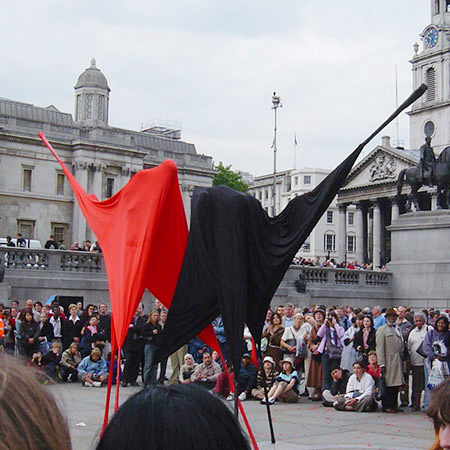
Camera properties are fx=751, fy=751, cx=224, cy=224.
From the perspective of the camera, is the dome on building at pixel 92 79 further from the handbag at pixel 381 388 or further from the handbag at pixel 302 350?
the handbag at pixel 381 388

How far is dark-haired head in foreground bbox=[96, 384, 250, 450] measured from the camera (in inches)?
59.9

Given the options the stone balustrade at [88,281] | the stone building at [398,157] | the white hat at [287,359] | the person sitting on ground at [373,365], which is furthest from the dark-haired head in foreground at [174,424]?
the stone building at [398,157]

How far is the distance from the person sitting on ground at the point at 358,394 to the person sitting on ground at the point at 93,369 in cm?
544

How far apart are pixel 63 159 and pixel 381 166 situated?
33.0 metres

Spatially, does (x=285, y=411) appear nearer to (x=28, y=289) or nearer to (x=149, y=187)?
(x=149, y=187)

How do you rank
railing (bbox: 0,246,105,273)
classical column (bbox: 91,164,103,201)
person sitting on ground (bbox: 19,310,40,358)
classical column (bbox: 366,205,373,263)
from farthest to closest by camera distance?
classical column (bbox: 366,205,373,263), classical column (bbox: 91,164,103,201), railing (bbox: 0,246,105,273), person sitting on ground (bbox: 19,310,40,358)

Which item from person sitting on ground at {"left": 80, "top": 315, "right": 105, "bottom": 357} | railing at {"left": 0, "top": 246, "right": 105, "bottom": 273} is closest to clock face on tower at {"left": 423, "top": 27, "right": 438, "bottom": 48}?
railing at {"left": 0, "top": 246, "right": 105, "bottom": 273}

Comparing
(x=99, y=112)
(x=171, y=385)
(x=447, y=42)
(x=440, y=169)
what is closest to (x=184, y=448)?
(x=171, y=385)

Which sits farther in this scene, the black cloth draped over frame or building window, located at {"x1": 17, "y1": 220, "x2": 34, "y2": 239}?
building window, located at {"x1": 17, "y1": 220, "x2": 34, "y2": 239}

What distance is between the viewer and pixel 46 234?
59531 mm

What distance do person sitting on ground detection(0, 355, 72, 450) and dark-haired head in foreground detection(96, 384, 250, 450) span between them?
0.55 ft

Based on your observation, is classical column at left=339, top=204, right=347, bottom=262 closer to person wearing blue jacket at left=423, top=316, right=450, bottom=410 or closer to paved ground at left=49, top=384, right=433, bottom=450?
paved ground at left=49, top=384, right=433, bottom=450

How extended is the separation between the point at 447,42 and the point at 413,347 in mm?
76254

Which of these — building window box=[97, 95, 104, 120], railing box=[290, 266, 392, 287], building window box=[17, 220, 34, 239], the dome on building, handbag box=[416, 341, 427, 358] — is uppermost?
the dome on building
